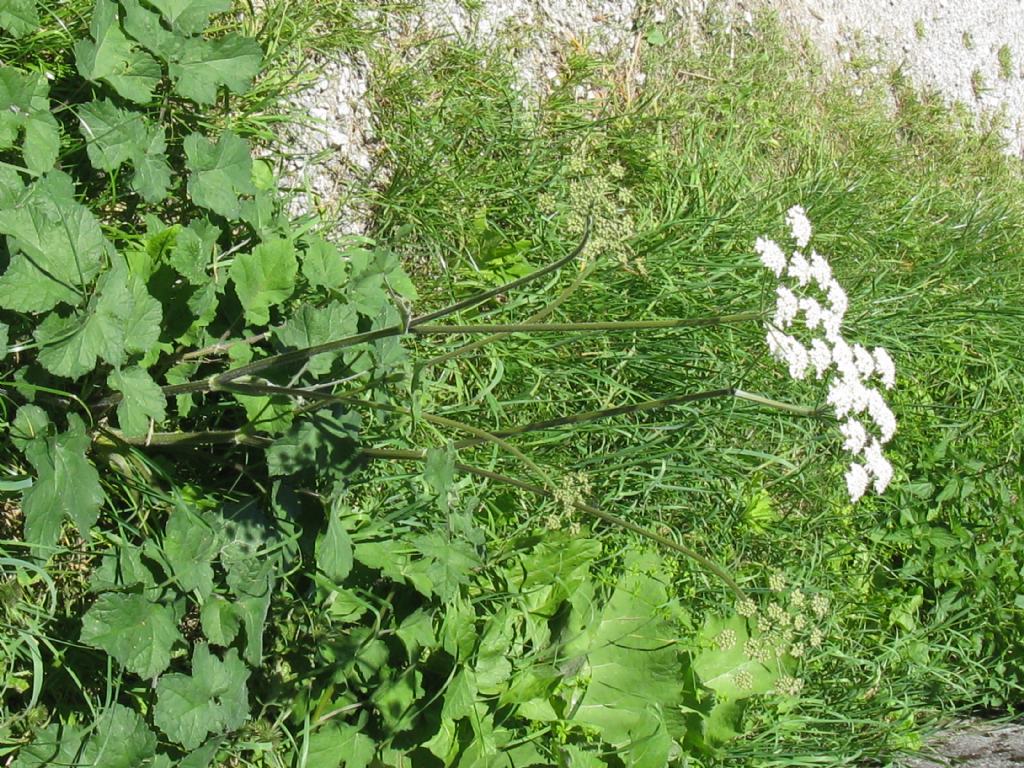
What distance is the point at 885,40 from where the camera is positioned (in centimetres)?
549

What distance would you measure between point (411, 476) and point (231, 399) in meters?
0.51

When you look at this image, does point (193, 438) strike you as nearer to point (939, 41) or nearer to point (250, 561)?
point (250, 561)

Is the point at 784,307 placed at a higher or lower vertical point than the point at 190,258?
higher

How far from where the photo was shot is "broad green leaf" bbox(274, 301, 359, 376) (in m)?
2.21

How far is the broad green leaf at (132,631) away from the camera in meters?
2.04

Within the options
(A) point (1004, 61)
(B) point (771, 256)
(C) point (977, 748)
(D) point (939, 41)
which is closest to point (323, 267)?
(B) point (771, 256)

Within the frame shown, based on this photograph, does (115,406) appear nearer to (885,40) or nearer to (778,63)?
(778,63)

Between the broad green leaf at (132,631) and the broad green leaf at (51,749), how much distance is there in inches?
8.8

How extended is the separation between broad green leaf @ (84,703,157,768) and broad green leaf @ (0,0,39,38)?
1.50 m

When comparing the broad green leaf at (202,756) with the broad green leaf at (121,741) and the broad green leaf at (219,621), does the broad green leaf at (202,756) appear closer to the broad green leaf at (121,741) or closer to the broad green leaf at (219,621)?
the broad green leaf at (121,741)

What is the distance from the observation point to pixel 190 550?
2.18 metres

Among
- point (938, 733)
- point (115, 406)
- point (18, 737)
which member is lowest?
→ point (938, 733)

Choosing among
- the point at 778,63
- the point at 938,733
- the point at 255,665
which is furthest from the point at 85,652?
the point at 778,63

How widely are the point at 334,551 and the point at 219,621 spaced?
0.93 feet
